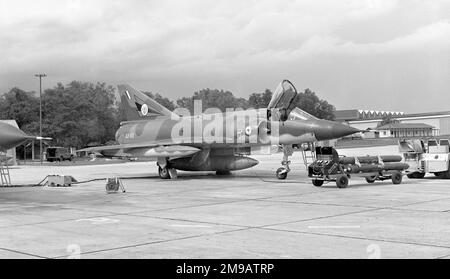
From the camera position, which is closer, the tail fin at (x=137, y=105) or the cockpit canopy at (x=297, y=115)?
the cockpit canopy at (x=297, y=115)

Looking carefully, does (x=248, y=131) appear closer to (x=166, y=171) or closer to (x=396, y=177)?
(x=166, y=171)

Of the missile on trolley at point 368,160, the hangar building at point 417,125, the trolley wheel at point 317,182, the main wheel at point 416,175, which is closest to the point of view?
the missile on trolley at point 368,160

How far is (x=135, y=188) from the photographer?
1692cm

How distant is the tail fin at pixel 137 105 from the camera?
24.1 m

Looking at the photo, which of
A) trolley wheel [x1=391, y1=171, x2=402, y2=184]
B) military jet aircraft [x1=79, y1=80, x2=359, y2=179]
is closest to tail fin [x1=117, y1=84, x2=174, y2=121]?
military jet aircraft [x1=79, y1=80, x2=359, y2=179]

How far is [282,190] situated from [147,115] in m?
10.9

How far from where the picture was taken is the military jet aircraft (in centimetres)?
1877

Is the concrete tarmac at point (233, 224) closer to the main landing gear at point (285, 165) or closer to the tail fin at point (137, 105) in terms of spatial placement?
the main landing gear at point (285, 165)

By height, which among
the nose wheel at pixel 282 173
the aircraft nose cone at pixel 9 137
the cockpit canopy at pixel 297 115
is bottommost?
the nose wheel at pixel 282 173

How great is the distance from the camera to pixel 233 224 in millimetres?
8703

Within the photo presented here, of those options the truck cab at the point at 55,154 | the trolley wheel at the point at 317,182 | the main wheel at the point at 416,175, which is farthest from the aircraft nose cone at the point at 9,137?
the truck cab at the point at 55,154

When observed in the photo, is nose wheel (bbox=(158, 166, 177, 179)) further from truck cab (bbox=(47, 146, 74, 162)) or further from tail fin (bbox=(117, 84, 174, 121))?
truck cab (bbox=(47, 146, 74, 162))

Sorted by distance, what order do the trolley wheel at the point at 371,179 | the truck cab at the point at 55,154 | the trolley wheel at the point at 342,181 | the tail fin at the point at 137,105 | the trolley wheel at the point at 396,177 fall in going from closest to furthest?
the trolley wheel at the point at 342,181 → the trolley wheel at the point at 396,177 → the trolley wheel at the point at 371,179 → the tail fin at the point at 137,105 → the truck cab at the point at 55,154
